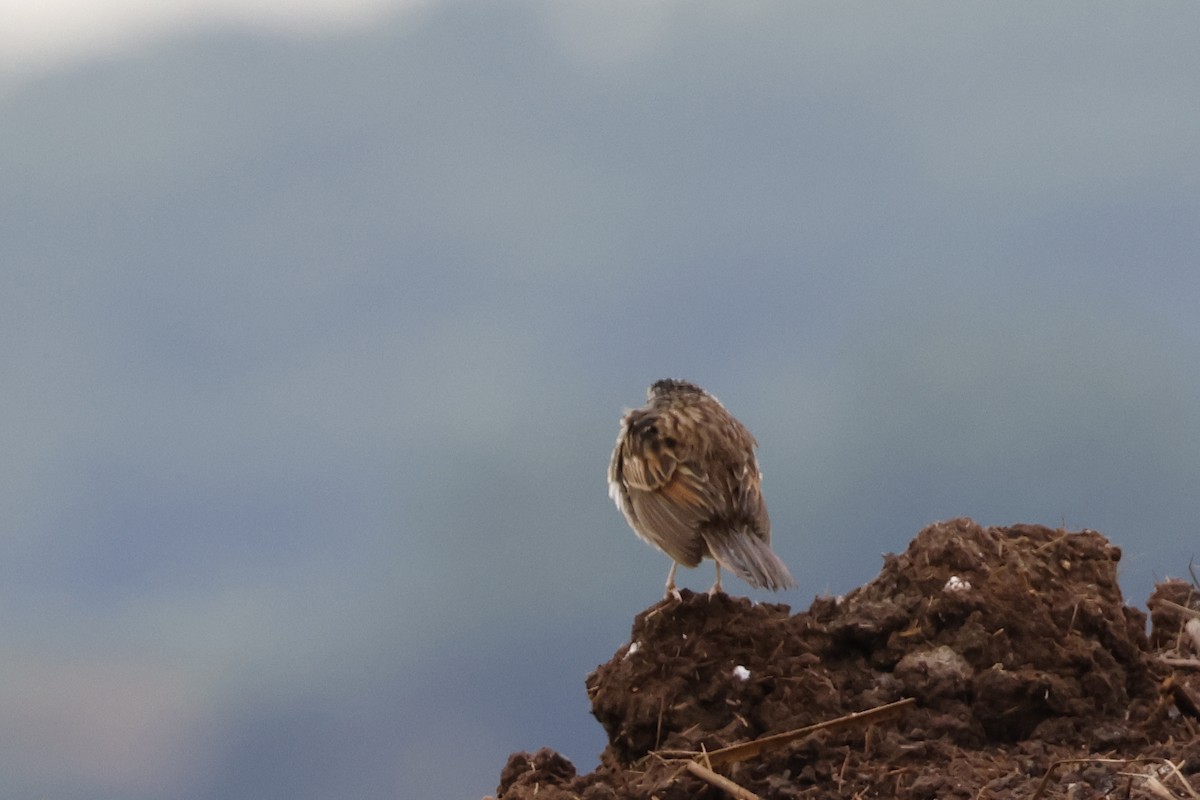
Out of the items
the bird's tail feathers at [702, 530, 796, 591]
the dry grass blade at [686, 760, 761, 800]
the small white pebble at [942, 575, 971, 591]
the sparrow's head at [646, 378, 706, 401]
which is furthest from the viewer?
the sparrow's head at [646, 378, 706, 401]

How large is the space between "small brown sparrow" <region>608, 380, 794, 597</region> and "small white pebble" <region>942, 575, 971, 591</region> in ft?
2.80

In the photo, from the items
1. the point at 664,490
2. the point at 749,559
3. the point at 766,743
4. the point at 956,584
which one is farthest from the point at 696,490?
the point at 766,743

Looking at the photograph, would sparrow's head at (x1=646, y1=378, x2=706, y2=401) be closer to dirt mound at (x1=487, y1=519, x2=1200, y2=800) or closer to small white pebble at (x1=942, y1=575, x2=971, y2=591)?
dirt mound at (x1=487, y1=519, x2=1200, y2=800)

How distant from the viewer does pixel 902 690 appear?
8.20 meters

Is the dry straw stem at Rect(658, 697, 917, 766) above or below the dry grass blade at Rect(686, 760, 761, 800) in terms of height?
above

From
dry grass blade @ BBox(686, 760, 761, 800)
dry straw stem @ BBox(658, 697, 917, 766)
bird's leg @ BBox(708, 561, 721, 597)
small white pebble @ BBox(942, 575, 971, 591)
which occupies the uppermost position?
bird's leg @ BBox(708, 561, 721, 597)

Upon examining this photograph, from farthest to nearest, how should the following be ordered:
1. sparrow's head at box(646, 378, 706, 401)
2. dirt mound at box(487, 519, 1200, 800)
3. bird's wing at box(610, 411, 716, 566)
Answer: sparrow's head at box(646, 378, 706, 401), bird's wing at box(610, 411, 716, 566), dirt mound at box(487, 519, 1200, 800)

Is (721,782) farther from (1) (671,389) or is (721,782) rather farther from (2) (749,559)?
(1) (671,389)

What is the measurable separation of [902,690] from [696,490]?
1.55 meters

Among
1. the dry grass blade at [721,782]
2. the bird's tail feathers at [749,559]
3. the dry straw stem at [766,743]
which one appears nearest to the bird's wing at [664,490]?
the bird's tail feathers at [749,559]

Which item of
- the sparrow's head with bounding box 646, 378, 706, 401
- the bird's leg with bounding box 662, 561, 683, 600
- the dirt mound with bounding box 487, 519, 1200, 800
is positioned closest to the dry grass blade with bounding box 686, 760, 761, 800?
the dirt mound with bounding box 487, 519, 1200, 800

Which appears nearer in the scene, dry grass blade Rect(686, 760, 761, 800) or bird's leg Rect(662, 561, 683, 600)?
dry grass blade Rect(686, 760, 761, 800)

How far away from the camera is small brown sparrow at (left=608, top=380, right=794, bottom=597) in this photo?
8664 mm

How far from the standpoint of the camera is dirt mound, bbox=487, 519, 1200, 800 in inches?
305
